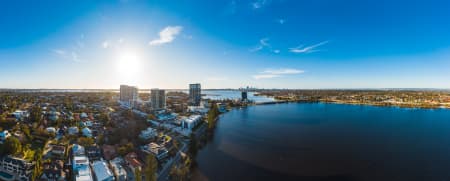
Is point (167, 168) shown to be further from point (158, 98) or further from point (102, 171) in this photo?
point (158, 98)

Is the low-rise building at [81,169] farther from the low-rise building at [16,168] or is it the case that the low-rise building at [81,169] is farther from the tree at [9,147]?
the tree at [9,147]

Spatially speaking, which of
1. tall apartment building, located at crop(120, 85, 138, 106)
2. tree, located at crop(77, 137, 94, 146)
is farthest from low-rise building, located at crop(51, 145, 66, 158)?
tall apartment building, located at crop(120, 85, 138, 106)

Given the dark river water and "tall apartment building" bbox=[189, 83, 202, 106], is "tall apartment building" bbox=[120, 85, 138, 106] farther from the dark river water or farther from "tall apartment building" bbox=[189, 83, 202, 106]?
the dark river water

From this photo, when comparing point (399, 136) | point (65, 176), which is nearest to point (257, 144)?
point (65, 176)

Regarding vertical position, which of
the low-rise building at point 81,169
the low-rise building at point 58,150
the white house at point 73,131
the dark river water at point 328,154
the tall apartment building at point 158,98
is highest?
the tall apartment building at point 158,98

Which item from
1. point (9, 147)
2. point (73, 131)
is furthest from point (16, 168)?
point (73, 131)

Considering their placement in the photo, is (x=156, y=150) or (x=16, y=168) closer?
(x=16, y=168)

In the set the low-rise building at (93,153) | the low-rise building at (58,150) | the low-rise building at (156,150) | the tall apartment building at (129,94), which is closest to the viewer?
the low-rise building at (93,153)

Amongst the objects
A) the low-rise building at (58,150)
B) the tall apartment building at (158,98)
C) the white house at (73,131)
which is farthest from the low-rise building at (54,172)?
the tall apartment building at (158,98)
